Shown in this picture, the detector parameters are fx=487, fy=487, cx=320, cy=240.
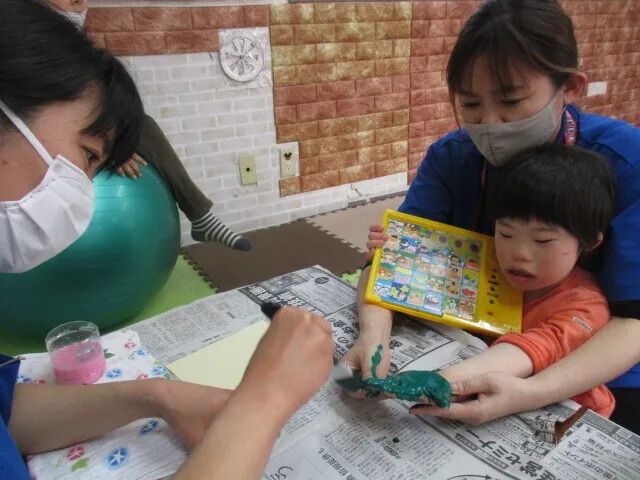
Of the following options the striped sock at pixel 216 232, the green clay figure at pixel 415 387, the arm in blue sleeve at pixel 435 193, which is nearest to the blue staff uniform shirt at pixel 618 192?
the arm in blue sleeve at pixel 435 193

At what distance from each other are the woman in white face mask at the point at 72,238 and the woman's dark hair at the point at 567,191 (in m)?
0.53

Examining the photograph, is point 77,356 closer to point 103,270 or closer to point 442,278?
point 103,270

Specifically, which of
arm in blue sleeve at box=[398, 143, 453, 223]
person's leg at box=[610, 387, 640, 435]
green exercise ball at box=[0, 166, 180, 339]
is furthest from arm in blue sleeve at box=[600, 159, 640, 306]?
green exercise ball at box=[0, 166, 180, 339]

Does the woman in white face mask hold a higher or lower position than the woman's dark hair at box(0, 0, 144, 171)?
lower

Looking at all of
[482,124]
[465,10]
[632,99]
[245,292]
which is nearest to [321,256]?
[245,292]

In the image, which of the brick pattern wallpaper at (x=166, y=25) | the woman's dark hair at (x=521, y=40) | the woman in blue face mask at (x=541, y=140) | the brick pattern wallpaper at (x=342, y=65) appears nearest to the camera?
the woman in blue face mask at (x=541, y=140)

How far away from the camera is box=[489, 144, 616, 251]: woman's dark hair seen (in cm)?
88

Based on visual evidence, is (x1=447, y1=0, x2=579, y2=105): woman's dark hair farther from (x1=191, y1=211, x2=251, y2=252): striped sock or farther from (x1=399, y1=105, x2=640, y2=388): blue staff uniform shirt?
(x1=191, y1=211, x2=251, y2=252): striped sock

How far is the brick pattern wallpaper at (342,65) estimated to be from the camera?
6.38ft

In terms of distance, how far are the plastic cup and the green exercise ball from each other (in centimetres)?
43

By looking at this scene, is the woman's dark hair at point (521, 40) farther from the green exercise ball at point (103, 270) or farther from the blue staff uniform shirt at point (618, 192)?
the green exercise ball at point (103, 270)

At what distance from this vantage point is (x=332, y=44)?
2322mm

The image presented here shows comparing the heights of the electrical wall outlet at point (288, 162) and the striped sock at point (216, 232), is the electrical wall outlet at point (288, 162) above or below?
above

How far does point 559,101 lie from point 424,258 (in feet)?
1.32
